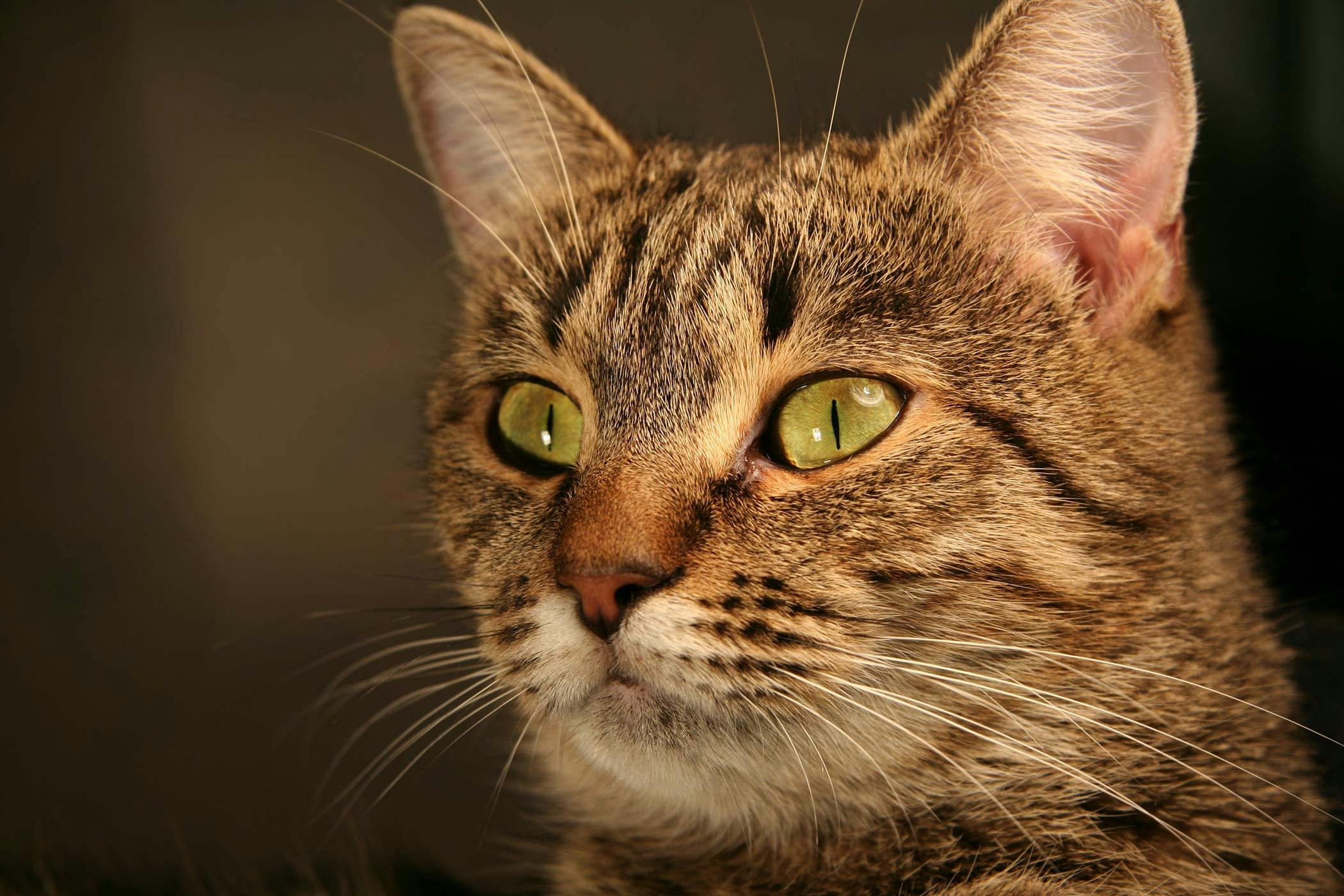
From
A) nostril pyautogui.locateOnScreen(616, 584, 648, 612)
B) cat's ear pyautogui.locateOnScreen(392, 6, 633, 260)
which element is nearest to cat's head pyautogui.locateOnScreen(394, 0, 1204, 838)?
nostril pyautogui.locateOnScreen(616, 584, 648, 612)

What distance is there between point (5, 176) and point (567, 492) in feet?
3.65

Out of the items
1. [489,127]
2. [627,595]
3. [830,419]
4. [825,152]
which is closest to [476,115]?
[489,127]

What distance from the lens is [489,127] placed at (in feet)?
4.92

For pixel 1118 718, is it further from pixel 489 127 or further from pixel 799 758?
pixel 489 127

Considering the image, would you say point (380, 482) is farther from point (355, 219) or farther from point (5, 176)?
point (5, 176)

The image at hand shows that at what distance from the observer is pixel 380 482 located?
1.65 m

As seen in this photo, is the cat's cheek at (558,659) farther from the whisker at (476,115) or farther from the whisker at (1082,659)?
the whisker at (476,115)

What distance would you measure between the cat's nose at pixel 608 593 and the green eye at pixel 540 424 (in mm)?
289

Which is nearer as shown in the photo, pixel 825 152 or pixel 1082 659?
pixel 1082 659

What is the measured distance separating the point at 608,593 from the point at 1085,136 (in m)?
0.71

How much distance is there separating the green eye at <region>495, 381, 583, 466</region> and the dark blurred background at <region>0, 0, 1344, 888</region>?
261 millimetres

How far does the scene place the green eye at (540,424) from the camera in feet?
4.14

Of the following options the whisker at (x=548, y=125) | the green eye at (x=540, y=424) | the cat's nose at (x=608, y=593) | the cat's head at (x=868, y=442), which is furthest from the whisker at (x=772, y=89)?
the cat's nose at (x=608, y=593)

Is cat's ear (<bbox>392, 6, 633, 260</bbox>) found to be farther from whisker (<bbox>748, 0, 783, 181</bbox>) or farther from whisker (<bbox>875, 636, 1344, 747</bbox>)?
whisker (<bbox>875, 636, 1344, 747</bbox>)
